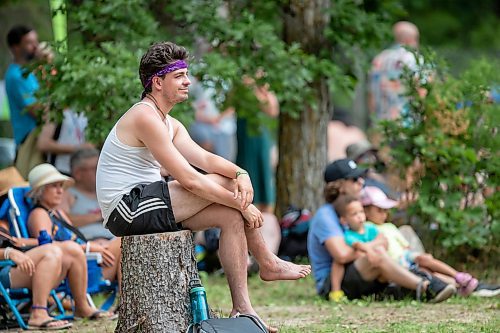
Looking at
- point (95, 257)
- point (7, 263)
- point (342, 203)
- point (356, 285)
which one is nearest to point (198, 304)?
point (7, 263)

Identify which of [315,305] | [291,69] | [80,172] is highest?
[291,69]

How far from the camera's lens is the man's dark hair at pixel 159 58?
682 centimetres

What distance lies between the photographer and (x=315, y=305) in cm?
874

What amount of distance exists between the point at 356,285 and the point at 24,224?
252 cm

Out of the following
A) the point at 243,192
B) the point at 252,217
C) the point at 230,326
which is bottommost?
the point at 230,326

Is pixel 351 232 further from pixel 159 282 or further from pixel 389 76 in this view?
pixel 389 76

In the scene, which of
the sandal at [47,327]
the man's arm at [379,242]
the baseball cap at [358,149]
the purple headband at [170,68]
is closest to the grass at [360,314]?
the sandal at [47,327]

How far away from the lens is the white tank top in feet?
22.3

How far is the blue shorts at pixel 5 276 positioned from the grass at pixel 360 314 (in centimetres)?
54

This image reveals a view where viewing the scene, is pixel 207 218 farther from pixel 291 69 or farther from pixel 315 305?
pixel 291 69

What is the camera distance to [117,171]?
6.82 m

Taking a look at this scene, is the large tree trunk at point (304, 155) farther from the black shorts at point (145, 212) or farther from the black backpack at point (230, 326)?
the black backpack at point (230, 326)

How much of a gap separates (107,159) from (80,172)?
122 inches

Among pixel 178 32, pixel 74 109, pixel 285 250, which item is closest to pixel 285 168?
pixel 285 250
